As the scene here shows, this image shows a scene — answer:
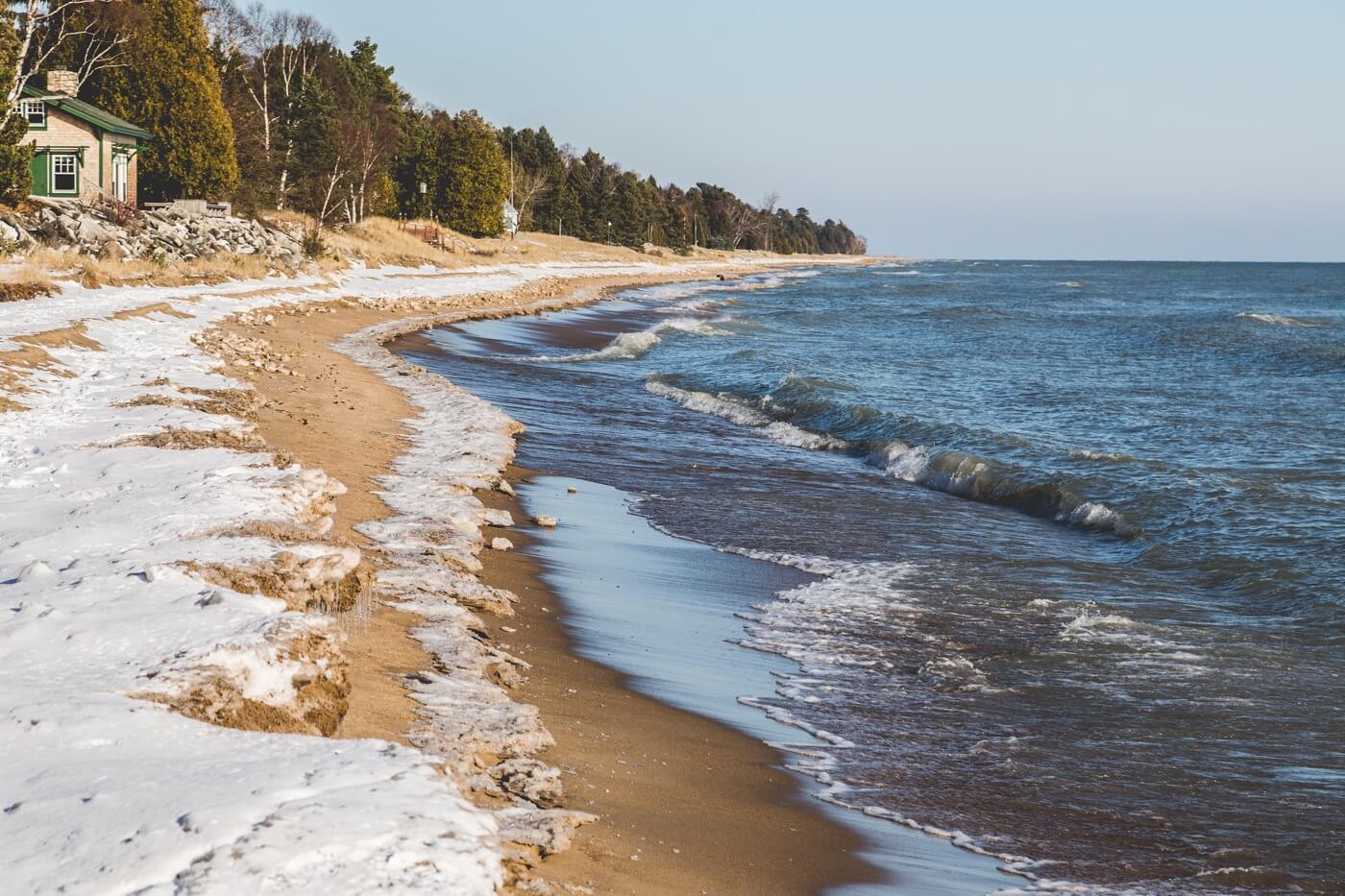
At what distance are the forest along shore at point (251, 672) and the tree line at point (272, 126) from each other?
2589 cm

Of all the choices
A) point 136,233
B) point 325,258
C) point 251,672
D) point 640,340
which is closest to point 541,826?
point 251,672

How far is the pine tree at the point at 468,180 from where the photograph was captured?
77.8m

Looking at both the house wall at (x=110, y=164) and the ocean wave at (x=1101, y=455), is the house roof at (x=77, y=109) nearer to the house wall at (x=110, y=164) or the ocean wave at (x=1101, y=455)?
the house wall at (x=110, y=164)

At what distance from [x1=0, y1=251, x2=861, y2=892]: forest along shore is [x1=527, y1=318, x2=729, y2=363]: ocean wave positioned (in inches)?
707

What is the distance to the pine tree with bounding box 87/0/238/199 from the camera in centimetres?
4341

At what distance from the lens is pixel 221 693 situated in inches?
179

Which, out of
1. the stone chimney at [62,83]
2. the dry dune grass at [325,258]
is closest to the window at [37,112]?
the stone chimney at [62,83]

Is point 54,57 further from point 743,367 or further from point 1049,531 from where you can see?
point 1049,531

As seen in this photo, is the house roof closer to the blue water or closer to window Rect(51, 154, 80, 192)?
window Rect(51, 154, 80, 192)

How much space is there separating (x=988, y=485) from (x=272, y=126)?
5099 centimetres

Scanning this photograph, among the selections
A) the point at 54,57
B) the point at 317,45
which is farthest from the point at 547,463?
the point at 317,45

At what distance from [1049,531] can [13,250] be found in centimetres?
2324

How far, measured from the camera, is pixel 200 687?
4547 millimetres

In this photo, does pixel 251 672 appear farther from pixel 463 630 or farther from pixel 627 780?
pixel 463 630
